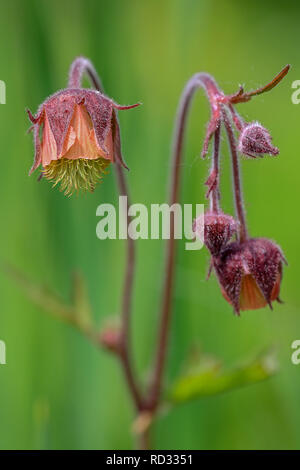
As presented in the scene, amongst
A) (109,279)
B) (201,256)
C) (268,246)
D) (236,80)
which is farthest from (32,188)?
(236,80)

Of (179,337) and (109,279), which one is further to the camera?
(109,279)

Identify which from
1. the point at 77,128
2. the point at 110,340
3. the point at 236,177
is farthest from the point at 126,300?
the point at 77,128

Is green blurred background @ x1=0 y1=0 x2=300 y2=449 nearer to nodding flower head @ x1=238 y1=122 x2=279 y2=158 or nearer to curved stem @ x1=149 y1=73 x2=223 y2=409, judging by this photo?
curved stem @ x1=149 y1=73 x2=223 y2=409

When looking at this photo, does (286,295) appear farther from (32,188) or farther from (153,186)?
(32,188)

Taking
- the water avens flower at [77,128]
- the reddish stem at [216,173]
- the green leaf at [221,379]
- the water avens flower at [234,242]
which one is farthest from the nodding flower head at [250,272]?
the water avens flower at [77,128]

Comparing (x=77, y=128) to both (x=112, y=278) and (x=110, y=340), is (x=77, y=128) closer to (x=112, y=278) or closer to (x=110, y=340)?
(x=110, y=340)

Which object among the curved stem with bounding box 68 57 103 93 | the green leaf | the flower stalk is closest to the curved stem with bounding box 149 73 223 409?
the flower stalk
